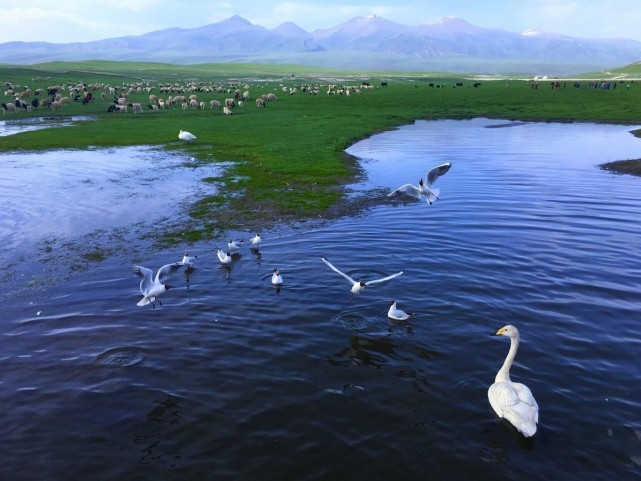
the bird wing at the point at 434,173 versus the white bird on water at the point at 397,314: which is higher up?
the bird wing at the point at 434,173

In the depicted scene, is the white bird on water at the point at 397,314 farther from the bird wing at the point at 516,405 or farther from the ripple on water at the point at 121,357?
the ripple on water at the point at 121,357

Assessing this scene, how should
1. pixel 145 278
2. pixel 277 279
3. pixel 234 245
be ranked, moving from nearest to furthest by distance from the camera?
pixel 145 278 → pixel 277 279 → pixel 234 245

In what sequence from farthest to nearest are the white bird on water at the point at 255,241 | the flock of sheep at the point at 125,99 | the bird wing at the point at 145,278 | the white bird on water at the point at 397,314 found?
1. the flock of sheep at the point at 125,99
2. the white bird on water at the point at 255,241
3. the bird wing at the point at 145,278
4. the white bird on water at the point at 397,314

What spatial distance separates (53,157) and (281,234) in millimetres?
26330

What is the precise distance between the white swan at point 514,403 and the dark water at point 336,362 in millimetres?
316

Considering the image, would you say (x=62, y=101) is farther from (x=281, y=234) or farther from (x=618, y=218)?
(x=618, y=218)

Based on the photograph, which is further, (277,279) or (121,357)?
(277,279)

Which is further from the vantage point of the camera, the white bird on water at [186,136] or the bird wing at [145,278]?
the white bird on water at [186,136]

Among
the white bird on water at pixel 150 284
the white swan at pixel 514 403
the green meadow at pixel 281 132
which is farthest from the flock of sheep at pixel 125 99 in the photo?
the white swan at pixel 514 403

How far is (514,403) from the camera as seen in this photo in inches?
383

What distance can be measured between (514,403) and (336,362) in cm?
435

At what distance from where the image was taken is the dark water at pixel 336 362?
918cm

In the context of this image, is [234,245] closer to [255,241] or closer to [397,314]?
[255,241]

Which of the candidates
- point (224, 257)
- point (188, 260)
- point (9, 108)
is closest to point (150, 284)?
point (188, 260)
